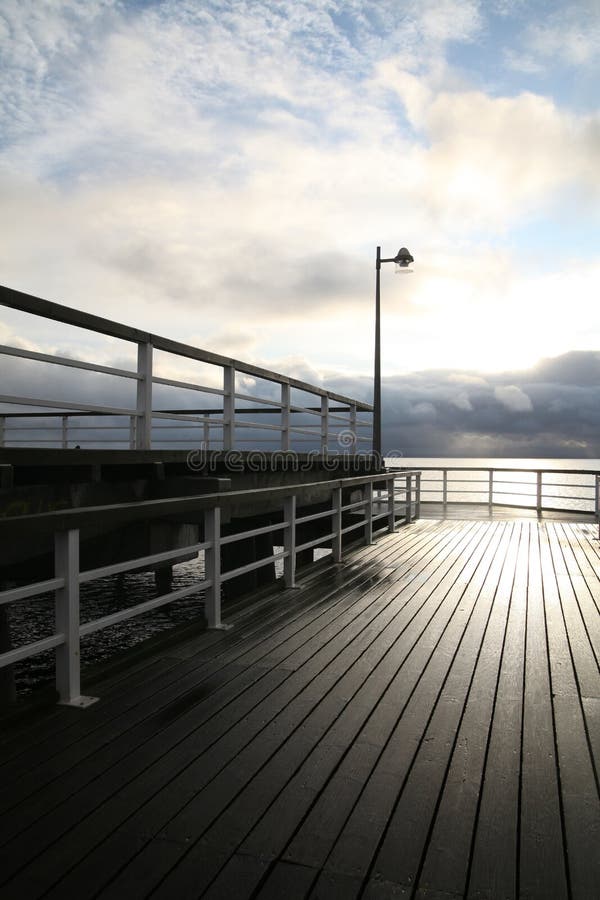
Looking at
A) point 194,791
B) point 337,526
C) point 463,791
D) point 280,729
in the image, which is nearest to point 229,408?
point 337,526

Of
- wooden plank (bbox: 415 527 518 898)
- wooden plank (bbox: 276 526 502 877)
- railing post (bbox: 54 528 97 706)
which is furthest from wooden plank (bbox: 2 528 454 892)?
wooden plank (bbox: 415 527 518 898)

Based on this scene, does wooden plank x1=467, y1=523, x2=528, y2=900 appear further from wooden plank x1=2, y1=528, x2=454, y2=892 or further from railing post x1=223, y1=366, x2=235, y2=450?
railing post x1=223, y1=366, x2=235, y2=450

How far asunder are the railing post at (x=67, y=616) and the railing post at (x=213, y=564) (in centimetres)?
131

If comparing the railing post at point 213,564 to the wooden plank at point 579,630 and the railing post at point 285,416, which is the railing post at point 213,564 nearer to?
the wooden plank at point 579,630

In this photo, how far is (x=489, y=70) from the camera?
7.70 meters

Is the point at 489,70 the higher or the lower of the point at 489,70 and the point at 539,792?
the higher

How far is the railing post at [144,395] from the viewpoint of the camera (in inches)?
231

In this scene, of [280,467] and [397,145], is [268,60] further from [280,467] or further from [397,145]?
[280,467]

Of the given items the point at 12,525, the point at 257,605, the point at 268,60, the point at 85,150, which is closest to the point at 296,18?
the point at 268,60

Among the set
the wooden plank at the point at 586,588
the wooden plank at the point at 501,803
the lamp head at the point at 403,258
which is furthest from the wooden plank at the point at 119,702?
the lamp head at the point at 403,258

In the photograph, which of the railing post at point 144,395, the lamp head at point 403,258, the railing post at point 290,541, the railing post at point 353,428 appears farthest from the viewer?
the railing post at point 353,428

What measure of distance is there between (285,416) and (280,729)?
682cm

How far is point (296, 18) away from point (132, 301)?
17.7 feet

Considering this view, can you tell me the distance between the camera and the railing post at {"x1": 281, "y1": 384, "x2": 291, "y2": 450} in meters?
9.05
